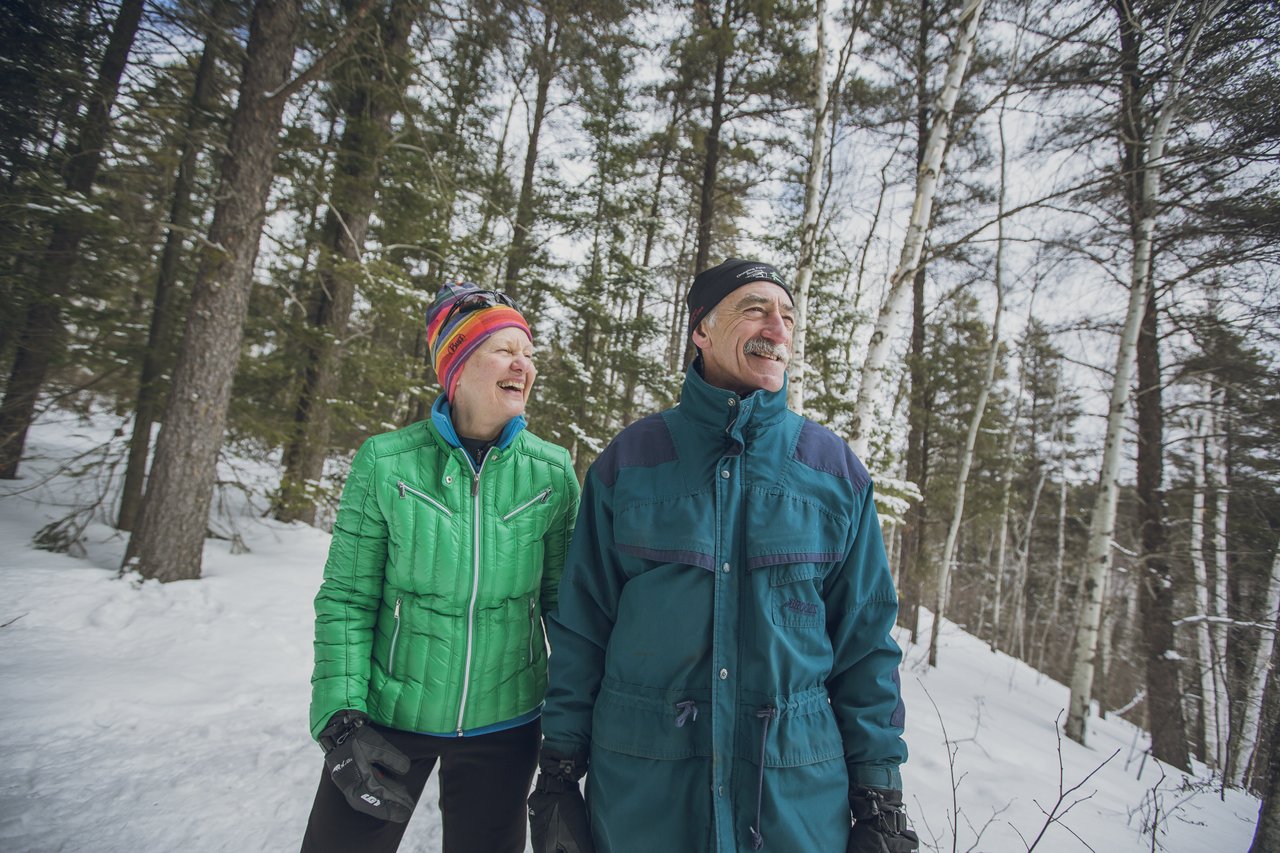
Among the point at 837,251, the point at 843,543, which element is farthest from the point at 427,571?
the point at 837,251

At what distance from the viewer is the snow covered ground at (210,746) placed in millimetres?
2434

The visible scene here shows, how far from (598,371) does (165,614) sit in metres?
8.10

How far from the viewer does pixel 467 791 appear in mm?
1661

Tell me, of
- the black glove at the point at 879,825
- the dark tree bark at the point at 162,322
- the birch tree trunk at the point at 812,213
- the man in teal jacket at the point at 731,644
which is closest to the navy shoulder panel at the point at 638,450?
the man in teal jacket at the point at 731,644

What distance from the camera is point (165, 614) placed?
14.2ft

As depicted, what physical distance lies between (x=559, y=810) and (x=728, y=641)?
0.67 m

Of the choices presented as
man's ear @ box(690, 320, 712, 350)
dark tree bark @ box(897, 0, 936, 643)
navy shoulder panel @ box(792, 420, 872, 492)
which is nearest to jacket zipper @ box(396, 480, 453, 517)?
man's ear @ box(690, 320, 712, 350)

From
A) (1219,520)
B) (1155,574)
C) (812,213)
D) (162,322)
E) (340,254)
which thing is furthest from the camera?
(1219,520)

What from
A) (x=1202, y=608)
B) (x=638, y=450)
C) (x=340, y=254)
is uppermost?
(x=340, y=254)

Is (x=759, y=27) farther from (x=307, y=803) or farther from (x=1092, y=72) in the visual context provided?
(x=307, y=803)

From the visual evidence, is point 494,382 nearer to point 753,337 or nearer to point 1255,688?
point 753,337

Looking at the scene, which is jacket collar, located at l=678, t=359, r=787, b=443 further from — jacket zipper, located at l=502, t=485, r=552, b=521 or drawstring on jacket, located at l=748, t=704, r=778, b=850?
drawstring on jacket, located at l=748, t=704, r=778, b=850

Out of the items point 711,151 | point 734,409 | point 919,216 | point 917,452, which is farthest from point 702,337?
point 917,452

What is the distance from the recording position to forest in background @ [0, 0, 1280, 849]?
186 inches
